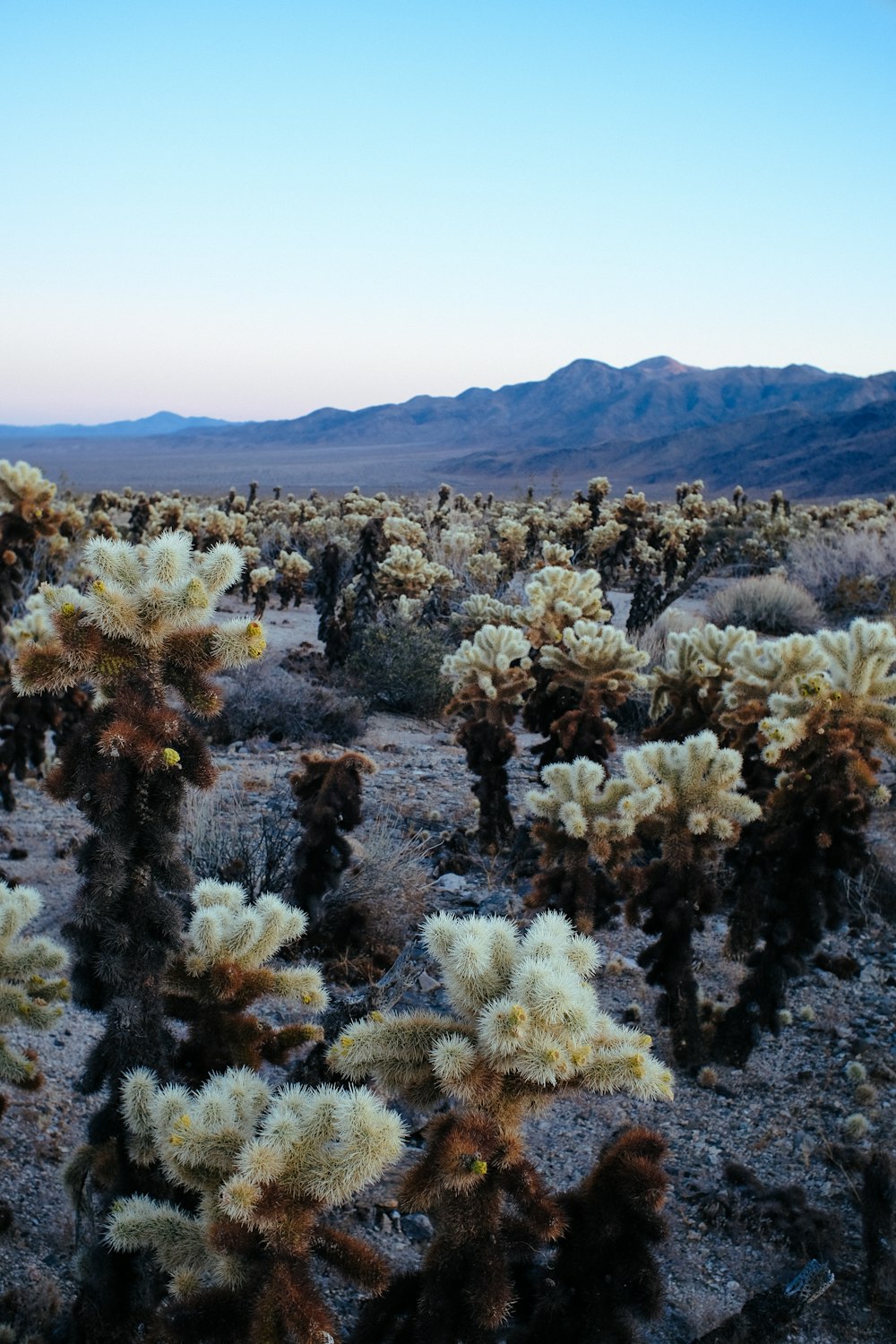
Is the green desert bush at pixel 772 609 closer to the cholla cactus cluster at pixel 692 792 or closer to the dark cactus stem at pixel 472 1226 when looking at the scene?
the cholla cactus cluster at pixel 692 792

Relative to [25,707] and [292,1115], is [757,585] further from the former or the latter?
[292,1115]

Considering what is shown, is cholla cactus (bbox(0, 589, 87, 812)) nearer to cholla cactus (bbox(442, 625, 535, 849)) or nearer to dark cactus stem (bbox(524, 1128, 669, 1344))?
cholla cactus (bbox(442, 625, 535, 849))

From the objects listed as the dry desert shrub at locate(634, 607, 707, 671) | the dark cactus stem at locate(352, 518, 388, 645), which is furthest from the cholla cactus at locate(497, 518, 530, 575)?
the dark cactus stem at locate(352, 518, 388, 645)

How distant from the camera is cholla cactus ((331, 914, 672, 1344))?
213 centimetres

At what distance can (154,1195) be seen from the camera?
8.94 ft

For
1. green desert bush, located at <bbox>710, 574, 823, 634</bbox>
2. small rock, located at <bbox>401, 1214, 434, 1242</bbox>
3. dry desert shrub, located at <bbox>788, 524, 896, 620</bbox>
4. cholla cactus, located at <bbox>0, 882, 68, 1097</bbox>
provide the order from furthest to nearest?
1. dry desert shrub, located at <bbox>788, 524, 896, 620</bbox>
2. green desert bush, located at <bbox>710, 574, 823, 634</bbox>
3. small rock, located at <bbox>401, 1214, 434, 1242</bbox>
4. cholla cactus, located at <bbox>0, 882, 68, 1097</bbox>

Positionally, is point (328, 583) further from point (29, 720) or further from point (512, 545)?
point (29, 720)

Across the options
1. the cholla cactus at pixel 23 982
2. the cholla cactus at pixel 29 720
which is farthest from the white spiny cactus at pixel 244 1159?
the cholla cactus at pixel 29 720

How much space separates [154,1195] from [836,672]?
375 cm

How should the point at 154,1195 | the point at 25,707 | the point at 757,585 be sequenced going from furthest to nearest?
the point at 757,585 < the point at 25,707 < the point at 154,1195

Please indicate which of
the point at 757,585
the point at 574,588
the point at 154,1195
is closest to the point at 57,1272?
the point at 154,1195

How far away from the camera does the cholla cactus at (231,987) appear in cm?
294

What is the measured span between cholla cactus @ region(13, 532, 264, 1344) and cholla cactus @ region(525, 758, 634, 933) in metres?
2.23

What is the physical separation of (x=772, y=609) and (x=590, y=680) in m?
9.75
